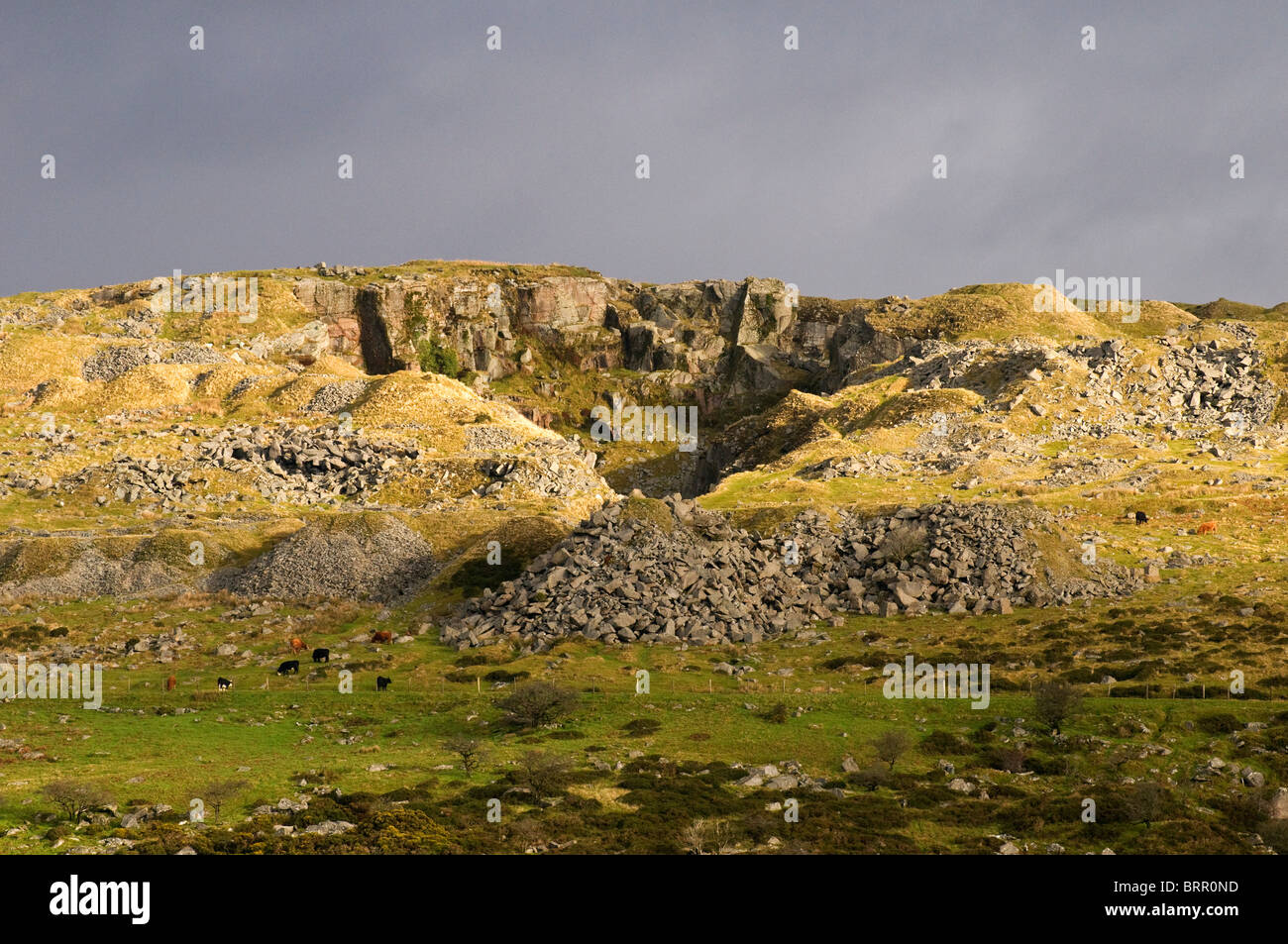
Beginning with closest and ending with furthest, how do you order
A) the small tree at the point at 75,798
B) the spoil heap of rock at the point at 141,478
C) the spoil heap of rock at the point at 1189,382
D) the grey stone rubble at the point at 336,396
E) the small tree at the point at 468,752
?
the small tree at the point at 75,798, the small tree at the point at 468,752, the spoil heap of rock at the point at 141,478, the spoil heap of rock at the point at 1189,382, the grey stone rubble at the point at 336,396

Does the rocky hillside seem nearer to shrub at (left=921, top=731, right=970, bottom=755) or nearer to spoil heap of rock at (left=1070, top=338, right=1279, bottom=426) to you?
spoil heap of rock at (left=1070, top=338, right=1279, bottom=426)

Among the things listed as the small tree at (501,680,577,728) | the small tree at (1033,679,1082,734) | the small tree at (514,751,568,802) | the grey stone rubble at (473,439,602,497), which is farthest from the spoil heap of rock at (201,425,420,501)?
the small tree at (1033,679,1082,734)

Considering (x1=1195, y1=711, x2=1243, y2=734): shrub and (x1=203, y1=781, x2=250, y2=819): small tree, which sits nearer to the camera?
(x1=203, y1=781, x2=250, y2=819): small tree

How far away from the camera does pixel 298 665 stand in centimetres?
5456

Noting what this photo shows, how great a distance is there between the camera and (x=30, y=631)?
198 feet

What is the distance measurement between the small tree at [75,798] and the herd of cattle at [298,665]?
62.2ft

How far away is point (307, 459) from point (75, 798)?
74652 mm

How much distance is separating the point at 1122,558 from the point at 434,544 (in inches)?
2180

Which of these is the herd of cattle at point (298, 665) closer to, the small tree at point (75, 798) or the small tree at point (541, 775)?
the small tree at point (541, 775)

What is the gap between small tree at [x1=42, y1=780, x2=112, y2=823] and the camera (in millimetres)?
30219

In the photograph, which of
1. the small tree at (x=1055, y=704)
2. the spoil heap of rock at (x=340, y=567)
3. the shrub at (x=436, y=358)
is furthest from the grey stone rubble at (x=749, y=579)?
the shrub at (x=436, y=358)

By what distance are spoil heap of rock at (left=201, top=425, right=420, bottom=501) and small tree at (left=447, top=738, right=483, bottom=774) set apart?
62.9 meters

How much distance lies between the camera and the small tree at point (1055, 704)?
131 ft

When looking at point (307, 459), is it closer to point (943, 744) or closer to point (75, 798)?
point (75, 798)
